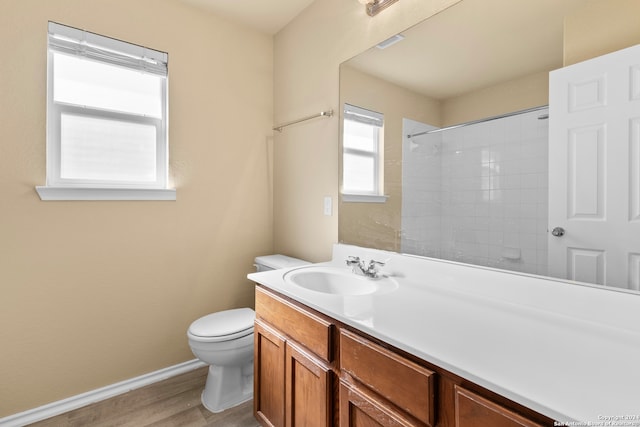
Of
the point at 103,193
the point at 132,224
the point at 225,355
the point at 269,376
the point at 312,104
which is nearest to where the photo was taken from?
the point at 269,376

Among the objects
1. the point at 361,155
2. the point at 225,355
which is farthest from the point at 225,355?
the point at 361,155

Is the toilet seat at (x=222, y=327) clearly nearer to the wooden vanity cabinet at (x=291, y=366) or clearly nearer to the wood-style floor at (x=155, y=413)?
the wooden vanity cabinet at (x=291, y=366)

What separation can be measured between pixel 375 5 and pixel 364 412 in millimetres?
1861

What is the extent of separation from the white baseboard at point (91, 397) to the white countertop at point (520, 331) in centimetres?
130

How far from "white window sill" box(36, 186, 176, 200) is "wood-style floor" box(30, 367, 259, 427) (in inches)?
48.1

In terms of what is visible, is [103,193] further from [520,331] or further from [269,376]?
[520,331]

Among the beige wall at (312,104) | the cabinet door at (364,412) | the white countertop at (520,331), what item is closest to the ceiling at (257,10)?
the beige wall at (312,104)

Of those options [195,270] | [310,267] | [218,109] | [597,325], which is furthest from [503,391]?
[218,109]

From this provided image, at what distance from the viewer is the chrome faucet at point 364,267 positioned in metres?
1.49

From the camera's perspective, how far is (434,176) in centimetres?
139

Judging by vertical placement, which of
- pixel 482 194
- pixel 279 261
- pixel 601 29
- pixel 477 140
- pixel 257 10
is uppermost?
pixel 257 10

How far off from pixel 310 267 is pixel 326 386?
704 mm

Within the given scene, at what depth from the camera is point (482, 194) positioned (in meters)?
1.21

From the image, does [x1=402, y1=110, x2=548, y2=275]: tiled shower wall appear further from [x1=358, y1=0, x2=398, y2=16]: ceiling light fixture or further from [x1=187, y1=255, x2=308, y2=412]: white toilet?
[x1=187, y1=255, x2=308, y2=412]: white toilet
